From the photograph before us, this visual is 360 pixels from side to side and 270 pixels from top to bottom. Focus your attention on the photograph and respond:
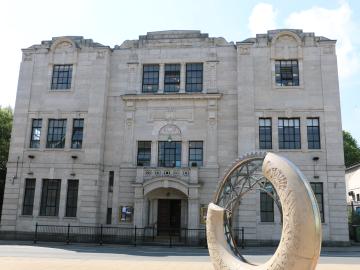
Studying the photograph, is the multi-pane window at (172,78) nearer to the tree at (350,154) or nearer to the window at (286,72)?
the window at (286,72)

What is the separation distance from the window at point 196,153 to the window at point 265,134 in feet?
14.2

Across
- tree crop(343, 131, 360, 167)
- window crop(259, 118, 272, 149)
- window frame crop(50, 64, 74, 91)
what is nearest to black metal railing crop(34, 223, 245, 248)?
window crop(259, 118, 272, 149)

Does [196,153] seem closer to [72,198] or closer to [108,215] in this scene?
[108,215]

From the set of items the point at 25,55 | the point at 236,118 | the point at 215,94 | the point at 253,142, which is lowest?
the point at 253,142

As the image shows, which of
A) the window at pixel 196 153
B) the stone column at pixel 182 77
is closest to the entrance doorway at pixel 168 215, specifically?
the window at pixel 196 153

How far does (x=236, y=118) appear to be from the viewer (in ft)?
89.4

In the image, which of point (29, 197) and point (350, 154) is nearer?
point (29, 197)

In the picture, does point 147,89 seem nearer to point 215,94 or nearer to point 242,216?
point 215,94

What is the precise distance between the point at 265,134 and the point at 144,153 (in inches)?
355

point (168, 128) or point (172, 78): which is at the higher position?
point (172, 78)

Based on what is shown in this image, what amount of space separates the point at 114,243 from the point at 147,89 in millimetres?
11704

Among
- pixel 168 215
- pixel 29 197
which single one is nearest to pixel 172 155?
pixel 168 215

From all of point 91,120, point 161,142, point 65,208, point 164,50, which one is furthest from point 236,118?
point 65,208

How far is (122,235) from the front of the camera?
85.2 feet
